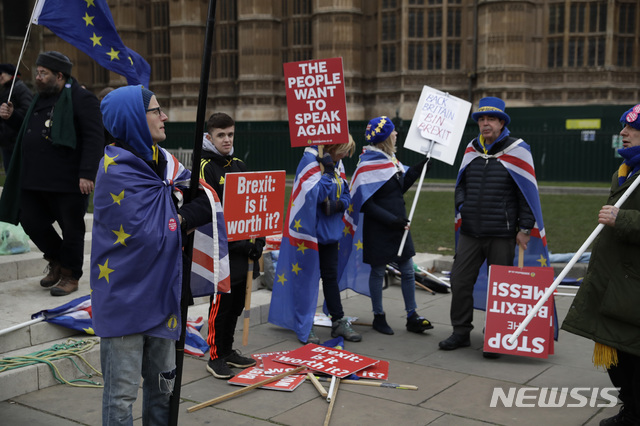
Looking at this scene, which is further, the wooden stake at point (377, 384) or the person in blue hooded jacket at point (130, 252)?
the wooden stake at point (377, 384)

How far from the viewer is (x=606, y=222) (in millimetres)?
4051

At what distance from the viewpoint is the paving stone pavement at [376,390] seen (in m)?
4.30

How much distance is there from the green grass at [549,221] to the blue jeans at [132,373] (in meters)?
6.92

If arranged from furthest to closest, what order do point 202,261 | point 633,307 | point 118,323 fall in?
point 633,307, point 202,261, point 118,323

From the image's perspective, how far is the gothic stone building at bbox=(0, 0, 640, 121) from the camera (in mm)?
26828

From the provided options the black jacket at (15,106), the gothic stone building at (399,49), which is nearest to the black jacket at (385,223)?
the black jacket at (15,106)

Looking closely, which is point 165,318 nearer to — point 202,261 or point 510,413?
point 202,261

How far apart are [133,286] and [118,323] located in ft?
0.56

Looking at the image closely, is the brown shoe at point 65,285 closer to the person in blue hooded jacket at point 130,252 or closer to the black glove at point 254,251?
the black glove at point 254,251

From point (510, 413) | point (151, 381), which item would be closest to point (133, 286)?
point (151, 381)

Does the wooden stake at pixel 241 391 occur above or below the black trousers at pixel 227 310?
below

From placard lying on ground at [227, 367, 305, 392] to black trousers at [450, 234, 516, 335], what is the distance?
5.27ft

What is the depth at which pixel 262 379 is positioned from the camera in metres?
4.92

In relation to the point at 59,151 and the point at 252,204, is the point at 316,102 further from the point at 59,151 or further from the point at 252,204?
the point at 59,151
